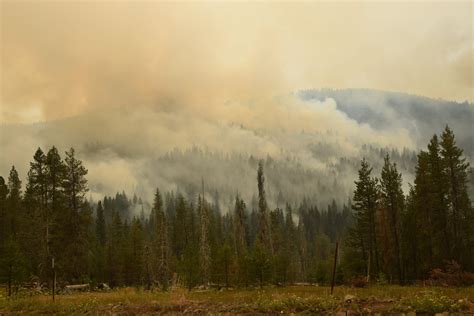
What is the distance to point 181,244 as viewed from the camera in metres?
94.6

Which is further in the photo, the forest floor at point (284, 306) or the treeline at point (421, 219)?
the treeline at point (421, 219)

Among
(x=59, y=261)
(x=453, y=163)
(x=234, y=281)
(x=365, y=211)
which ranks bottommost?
(x=234, y=281)

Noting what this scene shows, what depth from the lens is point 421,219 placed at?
51.1 metres

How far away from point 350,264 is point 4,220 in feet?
166

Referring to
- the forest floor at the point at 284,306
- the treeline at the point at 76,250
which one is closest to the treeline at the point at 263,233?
the treeline at the point at 76,250

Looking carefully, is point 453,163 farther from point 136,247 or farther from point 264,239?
point 136,247

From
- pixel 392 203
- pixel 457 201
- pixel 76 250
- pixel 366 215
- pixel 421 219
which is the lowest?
pixel 76 250

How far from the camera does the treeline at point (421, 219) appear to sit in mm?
47969

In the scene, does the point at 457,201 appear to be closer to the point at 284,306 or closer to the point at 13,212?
the point at 284,306

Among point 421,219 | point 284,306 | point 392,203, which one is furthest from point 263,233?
point 284,306

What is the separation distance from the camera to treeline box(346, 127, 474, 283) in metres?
48.0

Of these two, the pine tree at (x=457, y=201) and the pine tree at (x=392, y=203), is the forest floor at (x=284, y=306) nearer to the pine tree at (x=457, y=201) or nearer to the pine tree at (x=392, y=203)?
the pine tree at (x=457, y=201)

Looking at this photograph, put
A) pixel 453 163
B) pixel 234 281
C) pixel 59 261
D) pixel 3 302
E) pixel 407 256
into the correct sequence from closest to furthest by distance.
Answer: pixel 3 302 → pixel 59 261 → pixel 453 163 → pixel 234 281 → pixel 407 256

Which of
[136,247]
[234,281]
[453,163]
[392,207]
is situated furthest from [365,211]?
[136,247]
